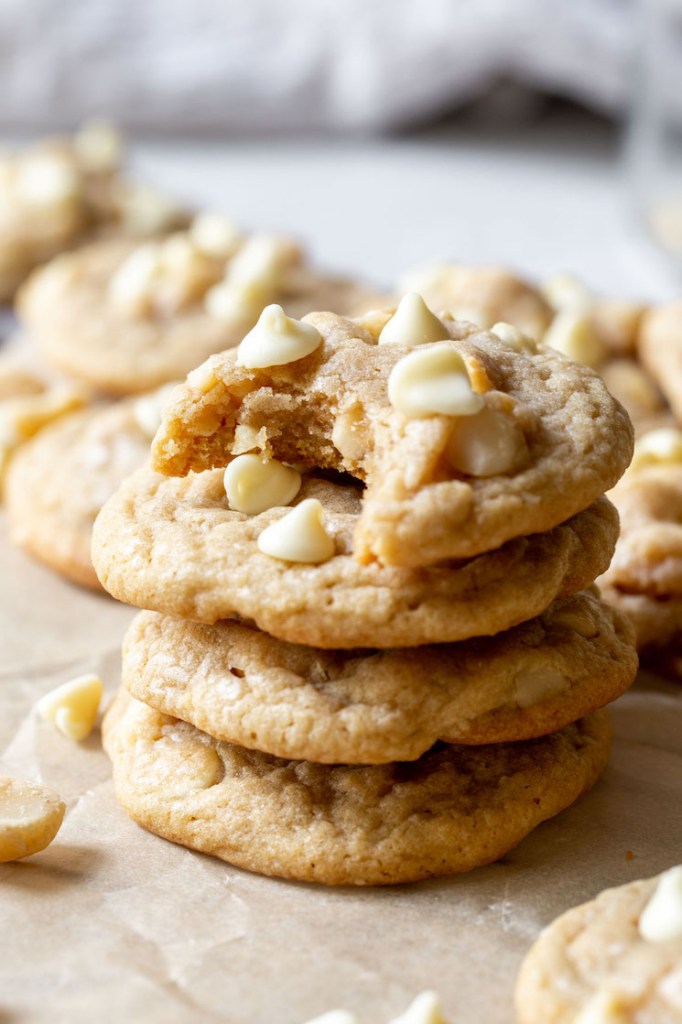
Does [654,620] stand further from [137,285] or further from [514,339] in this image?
[137,285]

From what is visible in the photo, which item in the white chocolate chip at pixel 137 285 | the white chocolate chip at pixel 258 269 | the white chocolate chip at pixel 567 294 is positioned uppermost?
the white chocolate chip at pixel 567 294

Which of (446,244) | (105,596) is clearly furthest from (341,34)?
(105,596)

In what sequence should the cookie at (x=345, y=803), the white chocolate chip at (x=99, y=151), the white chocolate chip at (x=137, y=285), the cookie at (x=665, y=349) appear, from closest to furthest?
the cookie at (x=345, y=803) → the cookie at (x=665, y=349) → the white chocolate chip at (x=137, y=285) → the white chocolate chip at (x=99, y=151)

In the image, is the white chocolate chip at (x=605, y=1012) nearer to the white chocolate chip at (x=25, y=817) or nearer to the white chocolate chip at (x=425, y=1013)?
the white chocolate chip at (x=425, y=1013)

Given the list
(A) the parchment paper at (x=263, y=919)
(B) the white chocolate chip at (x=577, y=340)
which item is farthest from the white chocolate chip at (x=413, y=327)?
(B) the white chocolate chip at (x=577, y=340)

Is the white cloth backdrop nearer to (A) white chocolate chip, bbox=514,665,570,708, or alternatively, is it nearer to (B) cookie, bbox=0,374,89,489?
(B) cookie, bbox=0,374,89,489

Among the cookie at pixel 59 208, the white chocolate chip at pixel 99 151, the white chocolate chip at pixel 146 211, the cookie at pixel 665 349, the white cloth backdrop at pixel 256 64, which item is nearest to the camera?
the cookie at pixel 665 349

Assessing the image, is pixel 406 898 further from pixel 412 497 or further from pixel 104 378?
pixel 104 378

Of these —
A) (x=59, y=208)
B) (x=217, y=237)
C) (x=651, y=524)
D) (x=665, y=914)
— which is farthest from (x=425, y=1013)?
(x=59, y=208)
